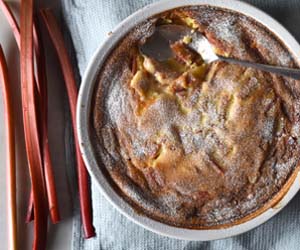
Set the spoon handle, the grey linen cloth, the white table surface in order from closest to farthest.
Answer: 1. the spoon handle
2. the grey linen cloth
3. the white table surface

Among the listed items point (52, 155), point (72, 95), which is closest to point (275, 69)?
point (72, 95)

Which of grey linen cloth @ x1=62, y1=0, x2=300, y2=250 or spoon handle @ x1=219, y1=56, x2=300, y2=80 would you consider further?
grey linen cloth @ x1=62, y1=0, x2=300, y2=250

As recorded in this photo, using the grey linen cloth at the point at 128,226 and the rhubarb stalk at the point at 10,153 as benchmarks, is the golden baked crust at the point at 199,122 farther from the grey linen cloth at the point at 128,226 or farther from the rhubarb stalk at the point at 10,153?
the rhubarb stalk at the point at 10,153

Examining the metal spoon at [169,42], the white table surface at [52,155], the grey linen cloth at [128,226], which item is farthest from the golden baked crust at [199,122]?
the white table surface at [52,155]

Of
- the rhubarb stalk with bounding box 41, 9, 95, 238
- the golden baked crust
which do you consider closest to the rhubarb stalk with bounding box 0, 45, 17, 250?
the rhubarb stalk with bounding box 41, 9, 95, 238

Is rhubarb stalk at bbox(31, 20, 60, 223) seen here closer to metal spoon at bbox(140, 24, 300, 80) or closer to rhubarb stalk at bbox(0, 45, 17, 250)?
rhubarb stalk at bbox(0, 45, 17, 250)

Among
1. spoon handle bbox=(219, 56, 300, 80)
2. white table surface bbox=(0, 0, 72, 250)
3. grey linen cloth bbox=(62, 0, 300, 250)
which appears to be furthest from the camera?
white table surface bbox=(0, 0, 72, 250)

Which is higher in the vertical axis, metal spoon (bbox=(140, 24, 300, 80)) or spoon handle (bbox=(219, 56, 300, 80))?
metal spoon (bbox=(140, 24, 300, 80))
